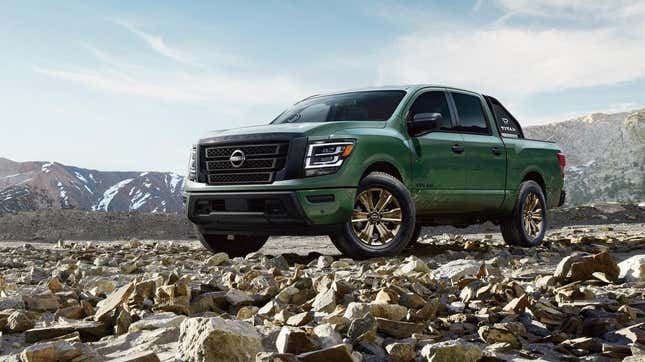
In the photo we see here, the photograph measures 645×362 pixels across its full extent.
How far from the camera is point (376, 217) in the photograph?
21.9ft

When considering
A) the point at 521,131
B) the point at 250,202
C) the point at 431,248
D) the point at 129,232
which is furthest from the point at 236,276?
the point at 129,232

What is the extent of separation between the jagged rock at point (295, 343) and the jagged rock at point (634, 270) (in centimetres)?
266

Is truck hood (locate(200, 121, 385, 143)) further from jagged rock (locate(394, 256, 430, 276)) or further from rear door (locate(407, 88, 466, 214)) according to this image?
jagged rock (locate(394, 256, 430, 276))

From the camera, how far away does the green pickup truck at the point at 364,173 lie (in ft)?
20.8

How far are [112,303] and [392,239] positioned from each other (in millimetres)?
3632

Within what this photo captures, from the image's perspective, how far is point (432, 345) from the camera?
2705mm

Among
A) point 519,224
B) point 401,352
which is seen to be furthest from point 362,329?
point 519,224

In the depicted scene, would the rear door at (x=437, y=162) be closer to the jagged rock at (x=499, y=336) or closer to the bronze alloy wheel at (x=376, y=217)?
the bronze alloy wheel at (x=376, y=217)

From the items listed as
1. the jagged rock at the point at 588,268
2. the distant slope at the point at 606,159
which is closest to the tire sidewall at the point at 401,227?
the jagged rock at the point at 588,268

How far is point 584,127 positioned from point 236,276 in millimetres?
76334

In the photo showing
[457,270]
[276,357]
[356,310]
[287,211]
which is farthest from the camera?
[287,211]

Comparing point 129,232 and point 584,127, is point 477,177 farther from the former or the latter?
point 584,127

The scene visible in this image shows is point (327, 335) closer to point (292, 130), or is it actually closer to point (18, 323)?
point (18, 323)

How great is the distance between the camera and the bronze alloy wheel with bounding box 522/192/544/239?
8805 mm
